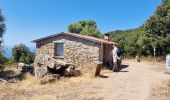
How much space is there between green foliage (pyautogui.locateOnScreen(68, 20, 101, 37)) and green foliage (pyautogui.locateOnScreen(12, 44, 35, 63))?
62.7 feet

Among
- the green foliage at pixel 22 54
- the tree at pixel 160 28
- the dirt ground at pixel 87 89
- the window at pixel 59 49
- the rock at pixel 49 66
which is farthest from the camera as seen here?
the green foliage at pixel 22 54

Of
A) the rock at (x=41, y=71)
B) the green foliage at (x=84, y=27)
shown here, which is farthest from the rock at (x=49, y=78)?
the green foliage at (x=84, y=27)

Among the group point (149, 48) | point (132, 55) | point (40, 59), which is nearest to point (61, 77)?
point (40, 59)

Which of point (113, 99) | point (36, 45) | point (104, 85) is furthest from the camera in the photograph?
point (36, 45)

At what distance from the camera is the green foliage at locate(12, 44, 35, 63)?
38.2 meters

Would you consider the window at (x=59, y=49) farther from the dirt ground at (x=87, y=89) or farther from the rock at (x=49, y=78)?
A: the rock at (x=49, y=78)

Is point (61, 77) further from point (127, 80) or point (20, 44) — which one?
point (20, 44)

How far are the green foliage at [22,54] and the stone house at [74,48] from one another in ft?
33.9

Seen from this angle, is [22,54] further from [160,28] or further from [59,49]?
[160,28]

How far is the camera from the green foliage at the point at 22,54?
125ft

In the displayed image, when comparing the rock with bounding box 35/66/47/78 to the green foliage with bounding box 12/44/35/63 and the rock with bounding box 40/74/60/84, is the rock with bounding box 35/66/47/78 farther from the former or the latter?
the green foliage with bounding box 12/44/35/63

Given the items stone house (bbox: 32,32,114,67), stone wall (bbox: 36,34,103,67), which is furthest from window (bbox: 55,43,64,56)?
stone wall (bbox: 36,34,103,67)

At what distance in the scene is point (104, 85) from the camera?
17.8 meters

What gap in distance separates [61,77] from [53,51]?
786 cm
